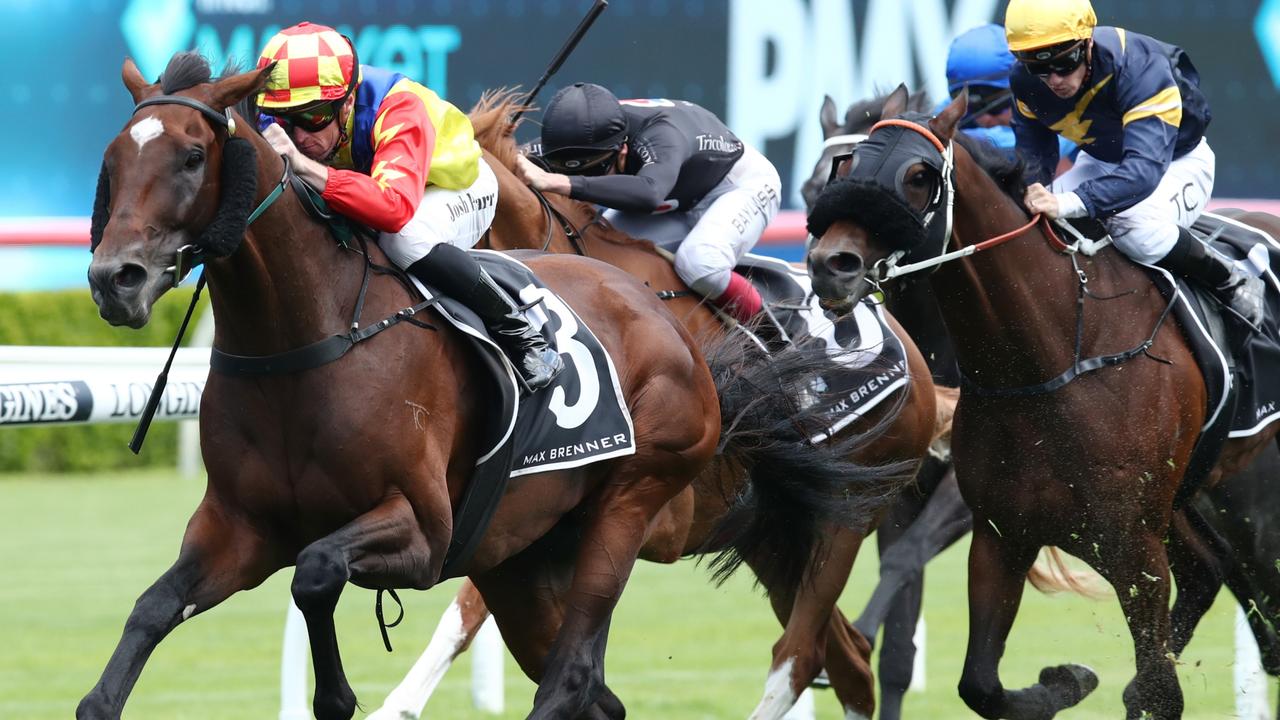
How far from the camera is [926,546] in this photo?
244 inches

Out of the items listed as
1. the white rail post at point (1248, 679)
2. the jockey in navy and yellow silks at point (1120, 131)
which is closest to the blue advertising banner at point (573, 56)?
the white rail post at point (1248, 679)

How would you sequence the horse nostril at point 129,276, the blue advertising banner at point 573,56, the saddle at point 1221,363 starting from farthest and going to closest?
the blue advertising banner at point 573,56, the saddle at point 1221,363, the horse nostril at point 129,276

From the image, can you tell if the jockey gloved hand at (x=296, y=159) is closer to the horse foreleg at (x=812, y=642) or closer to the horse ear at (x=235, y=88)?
the horse ear at (x=235, y=88)

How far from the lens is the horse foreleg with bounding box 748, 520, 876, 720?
5.43 metres

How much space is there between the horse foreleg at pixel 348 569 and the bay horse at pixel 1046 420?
5.26 feet

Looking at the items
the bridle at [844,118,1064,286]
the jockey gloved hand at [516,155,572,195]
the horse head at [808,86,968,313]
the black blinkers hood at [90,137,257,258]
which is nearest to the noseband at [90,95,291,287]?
the black blinkers hood at [90,137,257,258]

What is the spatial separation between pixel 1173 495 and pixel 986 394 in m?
0.56

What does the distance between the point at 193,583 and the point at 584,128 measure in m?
2.31

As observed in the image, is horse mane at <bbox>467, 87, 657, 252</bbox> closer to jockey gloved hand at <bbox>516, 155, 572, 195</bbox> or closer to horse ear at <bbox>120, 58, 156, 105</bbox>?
jockey gloved hand at <bbox>516, 155, 572, 195</bbox>

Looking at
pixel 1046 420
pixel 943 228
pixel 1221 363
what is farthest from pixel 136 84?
pixel 1221 363

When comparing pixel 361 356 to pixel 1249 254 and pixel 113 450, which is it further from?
pixel 113 450

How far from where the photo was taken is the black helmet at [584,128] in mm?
5645

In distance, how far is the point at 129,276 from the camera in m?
3.36

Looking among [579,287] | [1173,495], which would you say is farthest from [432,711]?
[1173,495]
